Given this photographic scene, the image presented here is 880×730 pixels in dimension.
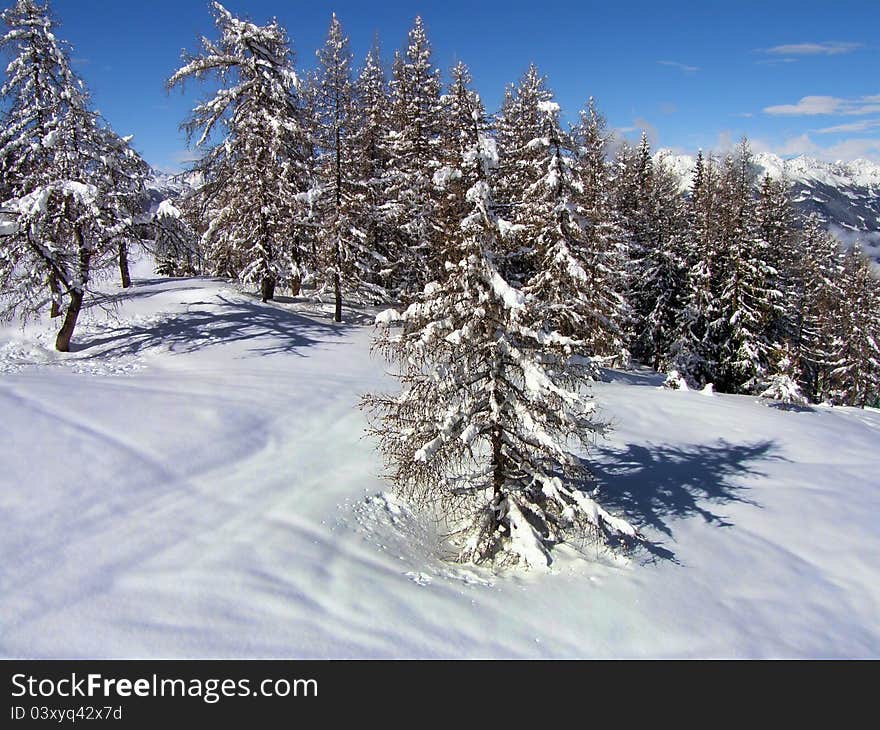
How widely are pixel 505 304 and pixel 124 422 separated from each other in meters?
9.18

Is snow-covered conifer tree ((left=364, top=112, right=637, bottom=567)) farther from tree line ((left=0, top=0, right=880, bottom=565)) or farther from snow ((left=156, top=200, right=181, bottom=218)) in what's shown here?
snow ((left=156, top=200, right=181, bottom=218))

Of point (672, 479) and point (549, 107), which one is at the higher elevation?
point (549, 107)

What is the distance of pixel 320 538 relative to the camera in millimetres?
9391

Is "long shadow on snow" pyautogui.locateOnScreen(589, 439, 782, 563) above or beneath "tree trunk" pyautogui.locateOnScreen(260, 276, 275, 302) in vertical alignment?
beneath

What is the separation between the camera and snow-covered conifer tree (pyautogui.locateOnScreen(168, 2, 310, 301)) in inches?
923

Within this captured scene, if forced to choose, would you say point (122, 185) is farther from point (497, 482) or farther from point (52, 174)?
point (497, 482)

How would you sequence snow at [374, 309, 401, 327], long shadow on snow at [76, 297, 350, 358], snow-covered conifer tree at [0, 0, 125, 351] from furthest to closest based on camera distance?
long shadow on snow at [76, 297, 350, 358] → snow-covered conifer tree at [0, 0, 125, 351] → snow at [374, 309, 401, 327]

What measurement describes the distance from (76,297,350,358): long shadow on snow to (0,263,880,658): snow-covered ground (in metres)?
0.63

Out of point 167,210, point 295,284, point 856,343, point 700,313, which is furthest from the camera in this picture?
point 856,343

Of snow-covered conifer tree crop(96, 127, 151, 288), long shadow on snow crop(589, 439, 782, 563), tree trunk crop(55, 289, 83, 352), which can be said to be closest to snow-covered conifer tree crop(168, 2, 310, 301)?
snow-covered conifer tree crop(96, 127, 151, 288)

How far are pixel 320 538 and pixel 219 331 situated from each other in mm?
13671

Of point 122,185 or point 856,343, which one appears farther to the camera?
point 856,343

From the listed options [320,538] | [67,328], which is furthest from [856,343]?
[67,328]
